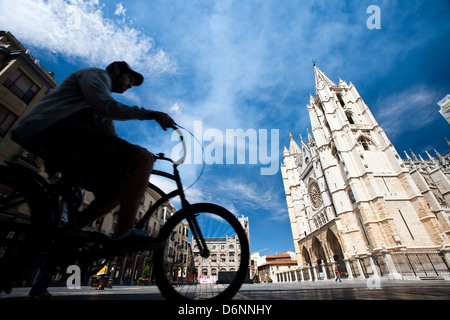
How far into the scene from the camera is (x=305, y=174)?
107 feet

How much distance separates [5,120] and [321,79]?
39381mm

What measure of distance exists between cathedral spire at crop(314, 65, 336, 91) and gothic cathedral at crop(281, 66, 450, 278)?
0.17 m

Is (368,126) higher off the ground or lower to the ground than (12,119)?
higher

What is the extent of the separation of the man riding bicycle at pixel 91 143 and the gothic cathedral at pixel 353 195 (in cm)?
2097

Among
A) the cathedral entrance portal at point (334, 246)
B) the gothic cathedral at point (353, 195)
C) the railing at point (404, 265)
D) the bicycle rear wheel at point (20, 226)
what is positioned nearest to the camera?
the bicycle rear wheel at point (20, 226)

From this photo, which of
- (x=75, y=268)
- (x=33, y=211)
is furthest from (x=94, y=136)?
(x=75, y=268)

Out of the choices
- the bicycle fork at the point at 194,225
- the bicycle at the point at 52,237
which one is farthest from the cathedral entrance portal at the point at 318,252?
the bicycle at the point at 52,237

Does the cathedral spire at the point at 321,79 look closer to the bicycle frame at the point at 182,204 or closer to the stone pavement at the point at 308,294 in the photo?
the stone pavement at the point at 308,294

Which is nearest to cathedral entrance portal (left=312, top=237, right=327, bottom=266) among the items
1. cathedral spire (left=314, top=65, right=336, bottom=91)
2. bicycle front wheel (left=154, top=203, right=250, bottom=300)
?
cathedral spire (left=314, top=65, right=336, bottom=91)

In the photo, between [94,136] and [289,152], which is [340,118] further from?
[94,136]

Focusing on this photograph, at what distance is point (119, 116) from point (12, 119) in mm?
15750

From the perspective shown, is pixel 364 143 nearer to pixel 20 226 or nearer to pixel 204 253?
pixel 204 253

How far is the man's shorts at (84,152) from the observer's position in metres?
1.47

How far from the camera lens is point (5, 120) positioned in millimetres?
10977
